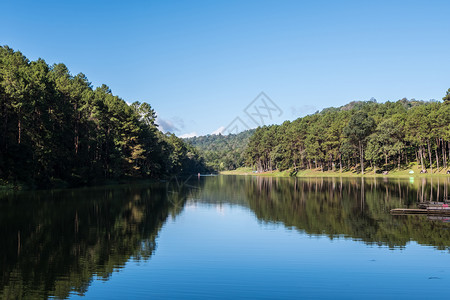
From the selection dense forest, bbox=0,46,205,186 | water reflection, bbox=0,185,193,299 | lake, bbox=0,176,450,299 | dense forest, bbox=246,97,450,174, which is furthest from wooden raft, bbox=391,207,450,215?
dense forest, bbox=246,97,450,174

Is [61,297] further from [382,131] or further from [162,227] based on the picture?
[382,131]

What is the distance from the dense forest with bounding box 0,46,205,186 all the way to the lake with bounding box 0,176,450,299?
2833 centimetres

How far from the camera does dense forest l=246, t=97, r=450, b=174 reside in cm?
9900

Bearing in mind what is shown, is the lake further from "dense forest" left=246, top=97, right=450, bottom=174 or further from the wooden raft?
"dense forest" left=246, top=97, right=450, bottom=174

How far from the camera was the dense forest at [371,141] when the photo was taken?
3898 inches

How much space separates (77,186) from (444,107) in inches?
3703

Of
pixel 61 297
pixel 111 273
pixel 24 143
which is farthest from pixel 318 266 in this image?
pixel 24 143

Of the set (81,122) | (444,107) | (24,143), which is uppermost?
(444,107)

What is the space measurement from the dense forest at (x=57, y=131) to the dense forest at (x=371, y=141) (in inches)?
2581

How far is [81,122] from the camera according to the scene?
7706 cm

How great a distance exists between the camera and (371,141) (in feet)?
362

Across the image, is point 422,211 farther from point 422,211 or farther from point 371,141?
point 371,141

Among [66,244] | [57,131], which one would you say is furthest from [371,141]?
[66,244]

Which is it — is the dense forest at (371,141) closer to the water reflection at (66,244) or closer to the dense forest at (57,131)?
the dense forest at (57,131)
